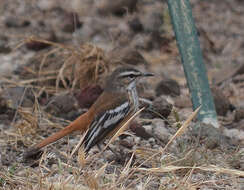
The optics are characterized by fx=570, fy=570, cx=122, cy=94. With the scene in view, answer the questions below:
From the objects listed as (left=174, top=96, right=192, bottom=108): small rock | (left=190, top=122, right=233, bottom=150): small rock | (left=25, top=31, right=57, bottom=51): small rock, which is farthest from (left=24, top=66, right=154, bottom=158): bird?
(left=25, top=31, right=57, bottom=51): small rock

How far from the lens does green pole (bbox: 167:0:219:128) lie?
5.52 meters

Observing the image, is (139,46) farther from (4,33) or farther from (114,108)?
(114,108)

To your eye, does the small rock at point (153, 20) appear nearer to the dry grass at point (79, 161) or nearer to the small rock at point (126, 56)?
the small rock at point (126, 56)

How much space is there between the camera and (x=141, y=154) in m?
4.77

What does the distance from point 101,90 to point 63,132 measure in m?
1.68

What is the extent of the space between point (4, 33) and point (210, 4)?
369 cm

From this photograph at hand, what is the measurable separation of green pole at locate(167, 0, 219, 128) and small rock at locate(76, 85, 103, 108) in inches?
55.4

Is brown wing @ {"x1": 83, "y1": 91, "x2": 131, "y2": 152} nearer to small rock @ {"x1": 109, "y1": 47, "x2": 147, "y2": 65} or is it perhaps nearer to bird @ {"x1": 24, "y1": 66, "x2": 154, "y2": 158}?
bird @ {"x1": 24, "y1": 66, "x2": 154, "y2": 158}

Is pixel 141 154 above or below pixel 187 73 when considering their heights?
below

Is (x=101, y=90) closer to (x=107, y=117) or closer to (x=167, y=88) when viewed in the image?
(x=167, y=88)

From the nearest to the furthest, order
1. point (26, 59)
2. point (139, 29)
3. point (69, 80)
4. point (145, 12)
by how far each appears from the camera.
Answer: point (69, 80) → point (26, 59) → point (139, 29) → point (145, 12)

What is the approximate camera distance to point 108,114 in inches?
213

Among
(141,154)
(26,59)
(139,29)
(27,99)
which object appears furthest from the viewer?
(139,29)

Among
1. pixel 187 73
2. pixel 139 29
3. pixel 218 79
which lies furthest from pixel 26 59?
pixel 187 73
